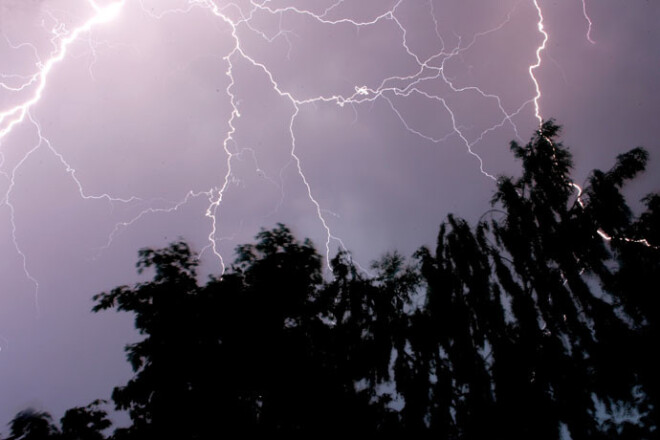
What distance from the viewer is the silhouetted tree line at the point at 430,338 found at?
6.14 m

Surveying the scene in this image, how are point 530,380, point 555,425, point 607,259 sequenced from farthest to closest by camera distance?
point 607,259
point 530,380
point 555,425

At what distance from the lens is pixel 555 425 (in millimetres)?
6367

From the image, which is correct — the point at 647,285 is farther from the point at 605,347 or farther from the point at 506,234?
the point at 506,234

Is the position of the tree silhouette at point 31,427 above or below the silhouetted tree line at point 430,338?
below

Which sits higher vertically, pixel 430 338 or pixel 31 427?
pixel 430 338

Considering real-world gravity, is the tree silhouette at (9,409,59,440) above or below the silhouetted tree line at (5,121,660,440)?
below

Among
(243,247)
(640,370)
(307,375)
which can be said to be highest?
(243,247)

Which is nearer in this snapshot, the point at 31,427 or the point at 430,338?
the point at 31,427

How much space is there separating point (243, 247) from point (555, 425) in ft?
24.8

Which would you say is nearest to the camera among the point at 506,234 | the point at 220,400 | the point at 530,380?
the point at 220,400

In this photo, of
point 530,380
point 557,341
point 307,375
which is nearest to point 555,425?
point 530,380

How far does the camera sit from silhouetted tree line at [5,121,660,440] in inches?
242

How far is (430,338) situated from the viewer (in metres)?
7.91

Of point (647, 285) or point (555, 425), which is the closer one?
point (555, 425)
